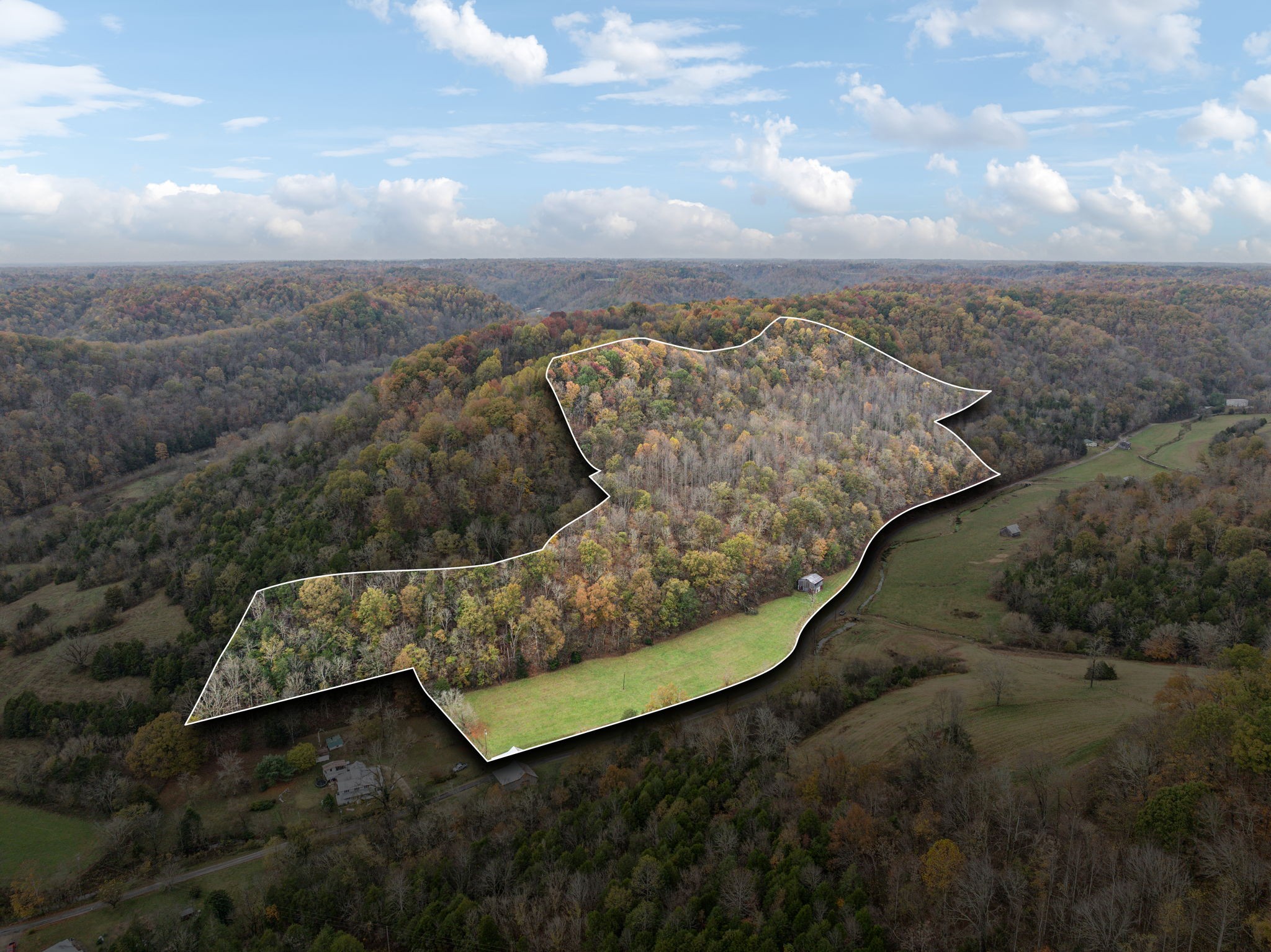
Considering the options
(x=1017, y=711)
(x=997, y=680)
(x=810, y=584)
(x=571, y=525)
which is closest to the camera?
(x=571, y=525)

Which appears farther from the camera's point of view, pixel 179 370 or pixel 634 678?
pixel 179 370

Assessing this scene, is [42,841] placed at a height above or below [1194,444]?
below

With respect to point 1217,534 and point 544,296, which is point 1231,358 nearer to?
point 1217,534

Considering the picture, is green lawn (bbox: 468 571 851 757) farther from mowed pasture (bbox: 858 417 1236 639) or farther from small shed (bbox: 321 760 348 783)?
mowed pasture (bbox: 858 417 1236 639)

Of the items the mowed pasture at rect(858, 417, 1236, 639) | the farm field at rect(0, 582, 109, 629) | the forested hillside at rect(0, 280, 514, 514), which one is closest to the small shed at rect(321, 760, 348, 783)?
the farm field at rect(0, 582, 109, 629)

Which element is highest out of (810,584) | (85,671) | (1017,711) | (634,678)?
(810,584)

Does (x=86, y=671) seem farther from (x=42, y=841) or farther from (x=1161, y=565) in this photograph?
(x=1161, y=565)

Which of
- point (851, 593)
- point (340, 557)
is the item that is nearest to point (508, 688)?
point (340, 557)

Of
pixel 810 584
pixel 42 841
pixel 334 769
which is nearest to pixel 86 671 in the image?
pixel 42 841
